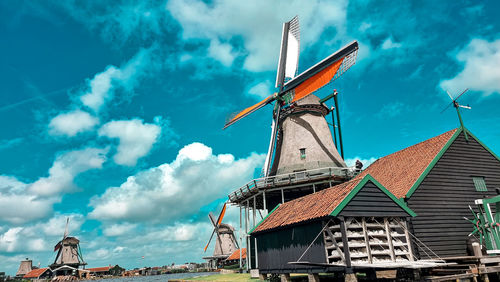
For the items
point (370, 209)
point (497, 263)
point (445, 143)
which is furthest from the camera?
point (445, 143)

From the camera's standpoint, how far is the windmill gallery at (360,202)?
12984 millimetres

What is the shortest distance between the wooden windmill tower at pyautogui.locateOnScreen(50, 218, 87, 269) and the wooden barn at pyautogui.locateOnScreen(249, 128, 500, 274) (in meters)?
63.4

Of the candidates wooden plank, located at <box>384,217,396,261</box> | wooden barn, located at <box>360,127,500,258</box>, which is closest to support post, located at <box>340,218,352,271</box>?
wooden plank, located at <box>384,217,396,261</box>

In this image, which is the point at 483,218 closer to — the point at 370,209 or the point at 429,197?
the point at 429,197

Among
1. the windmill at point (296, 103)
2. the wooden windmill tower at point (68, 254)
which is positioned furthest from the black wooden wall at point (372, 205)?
the wooden windmill tower at point (68, 254)

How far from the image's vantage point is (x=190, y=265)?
10219 cm

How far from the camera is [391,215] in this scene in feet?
44.9

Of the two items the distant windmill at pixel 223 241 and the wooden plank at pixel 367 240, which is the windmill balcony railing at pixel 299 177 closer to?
the wooden plank at pixel 367 240

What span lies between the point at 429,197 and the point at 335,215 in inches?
315

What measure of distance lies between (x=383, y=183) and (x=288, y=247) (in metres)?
8.01

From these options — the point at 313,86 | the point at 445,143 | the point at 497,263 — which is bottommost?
the point at 497,263

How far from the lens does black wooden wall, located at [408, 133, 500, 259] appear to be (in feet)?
55.8

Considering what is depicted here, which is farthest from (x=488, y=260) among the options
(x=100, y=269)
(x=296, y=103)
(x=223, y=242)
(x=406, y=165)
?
(x=100, y=269)

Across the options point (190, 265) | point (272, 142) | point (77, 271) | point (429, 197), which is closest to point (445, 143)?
point (429, 197)
